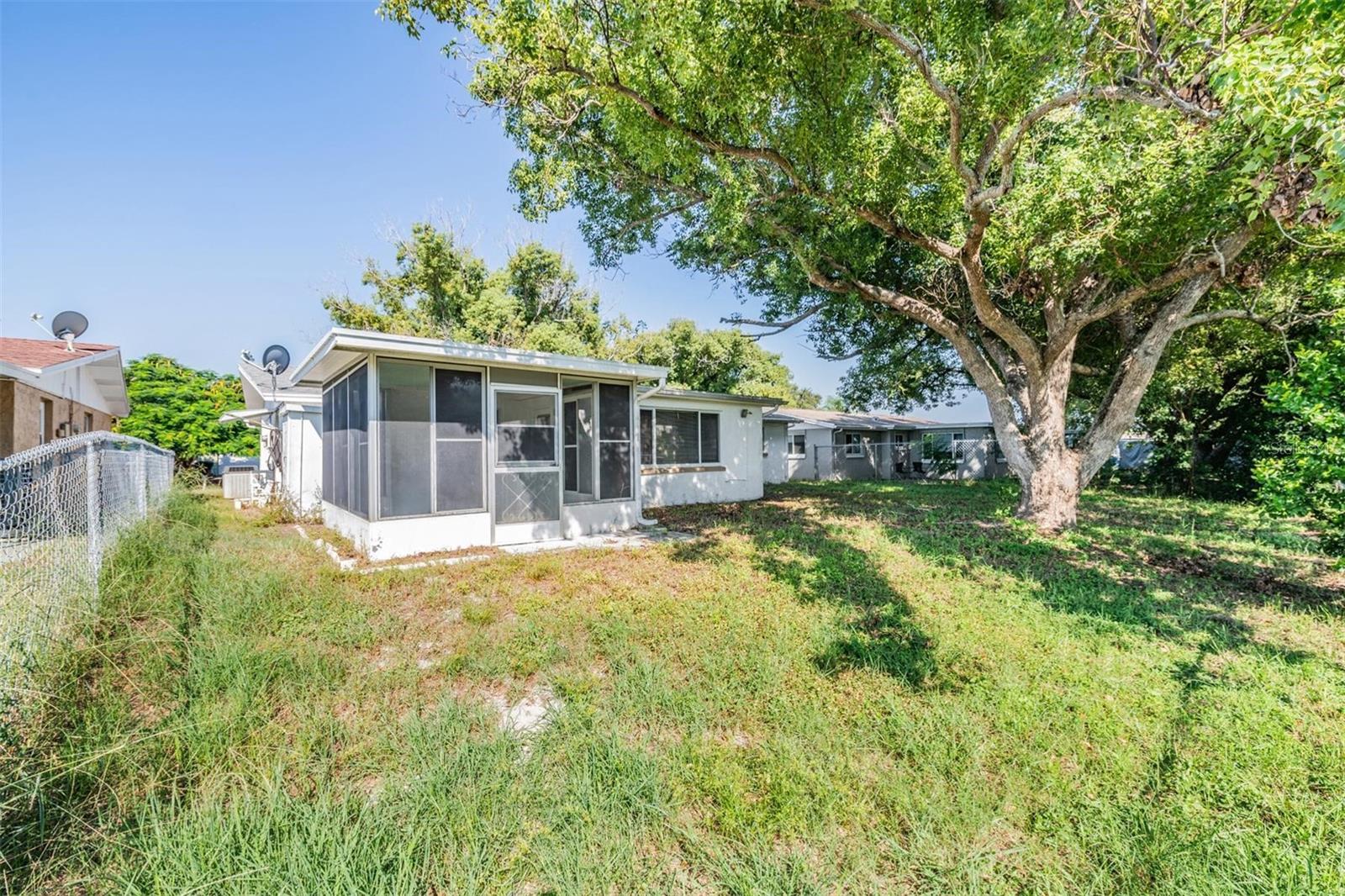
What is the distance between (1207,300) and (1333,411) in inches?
279

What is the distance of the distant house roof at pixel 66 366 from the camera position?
7836mm

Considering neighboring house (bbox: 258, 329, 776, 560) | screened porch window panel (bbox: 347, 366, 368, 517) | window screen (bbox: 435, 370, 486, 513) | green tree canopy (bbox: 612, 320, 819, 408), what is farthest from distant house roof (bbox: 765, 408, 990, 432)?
screened porch window panel (bbox: 347, 366, 368, 517)

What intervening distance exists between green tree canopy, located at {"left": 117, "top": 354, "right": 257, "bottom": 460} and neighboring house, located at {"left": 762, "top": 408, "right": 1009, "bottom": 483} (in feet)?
73.5

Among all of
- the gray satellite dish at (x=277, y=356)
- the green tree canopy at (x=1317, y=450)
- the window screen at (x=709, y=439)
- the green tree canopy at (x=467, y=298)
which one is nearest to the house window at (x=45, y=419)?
the gray satellite dish at (x=277, y=356)

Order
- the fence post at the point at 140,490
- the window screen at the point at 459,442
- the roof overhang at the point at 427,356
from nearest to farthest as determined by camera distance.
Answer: the roof overhang at the point at 427,356
the fence post at the point at 140,490
the window screen at the point at 459,442

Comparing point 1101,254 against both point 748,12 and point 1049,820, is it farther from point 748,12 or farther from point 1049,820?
point 1049,820

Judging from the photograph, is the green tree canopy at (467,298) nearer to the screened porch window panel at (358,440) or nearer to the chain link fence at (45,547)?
the screened porch window panel at (358,440)

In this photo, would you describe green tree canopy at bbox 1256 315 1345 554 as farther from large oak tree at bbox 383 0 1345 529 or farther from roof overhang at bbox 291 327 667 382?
roof overhang at bbox 291 327 667 382

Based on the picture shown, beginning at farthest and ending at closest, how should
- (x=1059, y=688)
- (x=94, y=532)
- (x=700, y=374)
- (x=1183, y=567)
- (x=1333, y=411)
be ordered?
(x=700, y=374)
(x=1183, y=567)
(x=1333, y=411)
(x=94, y=532)
(x=1059, y=688)

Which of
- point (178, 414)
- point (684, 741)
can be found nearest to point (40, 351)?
point (684, 741)

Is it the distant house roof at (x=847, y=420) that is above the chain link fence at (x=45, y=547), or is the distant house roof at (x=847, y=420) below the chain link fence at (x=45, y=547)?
above

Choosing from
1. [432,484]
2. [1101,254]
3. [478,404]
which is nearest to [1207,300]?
[1101,254]

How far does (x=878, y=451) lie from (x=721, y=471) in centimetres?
1253

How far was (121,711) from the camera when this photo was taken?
2.73 meters
